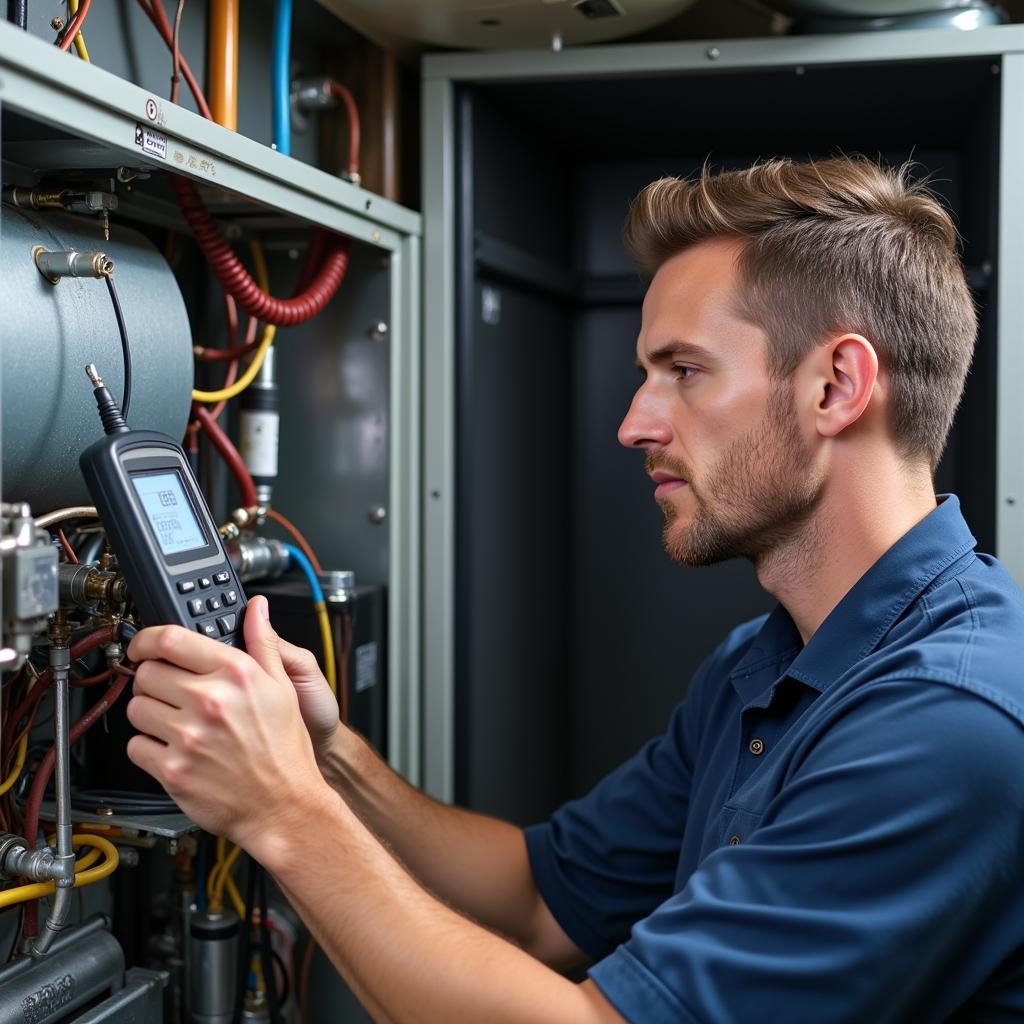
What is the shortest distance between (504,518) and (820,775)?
3.22ft

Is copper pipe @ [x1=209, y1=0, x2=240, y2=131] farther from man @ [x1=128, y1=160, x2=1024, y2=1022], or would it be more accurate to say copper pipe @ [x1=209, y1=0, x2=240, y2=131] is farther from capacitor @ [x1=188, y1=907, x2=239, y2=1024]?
capacitor @ [x1=188, y1=907, x2=239, y2=1024]

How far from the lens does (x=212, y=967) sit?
1.36 m

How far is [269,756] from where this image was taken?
0.94 metres

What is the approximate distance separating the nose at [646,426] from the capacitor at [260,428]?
472 mm

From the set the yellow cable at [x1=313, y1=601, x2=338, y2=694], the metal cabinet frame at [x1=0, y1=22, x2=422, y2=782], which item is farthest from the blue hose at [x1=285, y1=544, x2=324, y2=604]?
the metal cabinet frame at [x1=0, y1=22, x2=422, y2=782]

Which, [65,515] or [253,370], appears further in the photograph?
[253,370]

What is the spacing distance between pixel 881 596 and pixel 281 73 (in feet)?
2.89

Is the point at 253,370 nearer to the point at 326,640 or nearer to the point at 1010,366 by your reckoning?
the point at 326,640

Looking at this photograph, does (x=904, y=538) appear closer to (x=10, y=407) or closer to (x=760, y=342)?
(x=760, y=342)

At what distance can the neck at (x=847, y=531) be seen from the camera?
1.16m

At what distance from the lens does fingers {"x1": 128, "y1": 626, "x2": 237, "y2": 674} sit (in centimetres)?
91

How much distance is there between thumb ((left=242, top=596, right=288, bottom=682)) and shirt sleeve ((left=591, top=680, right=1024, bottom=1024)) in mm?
338

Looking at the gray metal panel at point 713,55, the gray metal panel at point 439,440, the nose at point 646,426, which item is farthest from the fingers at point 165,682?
the gray metal panel at point 713,55

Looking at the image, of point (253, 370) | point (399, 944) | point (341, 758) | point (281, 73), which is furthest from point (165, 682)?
point (281, 73)
